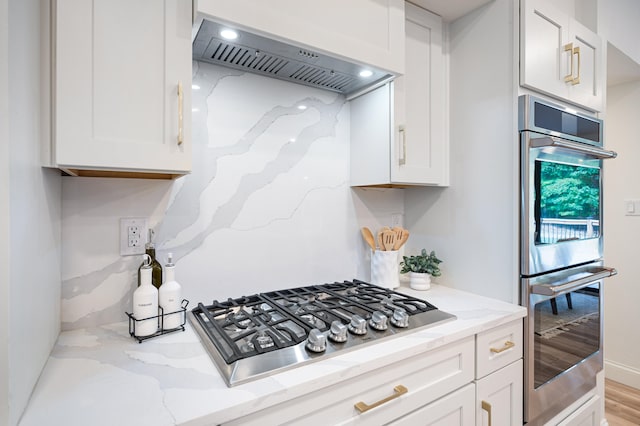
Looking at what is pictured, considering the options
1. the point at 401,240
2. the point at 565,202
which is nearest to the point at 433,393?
the point at 401,240

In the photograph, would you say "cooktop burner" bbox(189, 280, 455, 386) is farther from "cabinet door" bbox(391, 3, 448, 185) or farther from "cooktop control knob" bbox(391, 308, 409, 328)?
"cabinet door" bbox(391, 3, 448, 185)

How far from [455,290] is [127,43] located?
1621mm

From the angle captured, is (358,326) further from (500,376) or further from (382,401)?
(500,376)

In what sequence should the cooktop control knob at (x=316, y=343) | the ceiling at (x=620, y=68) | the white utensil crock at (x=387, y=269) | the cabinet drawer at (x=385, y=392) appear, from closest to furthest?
1. the cabinet drawer at (x=385, y=392)
2. the cooktop control knob at (x=316, y=343)
3. the white utensil crock at (x=387, y=269)
4. the ceiling at (x=620, y=68)

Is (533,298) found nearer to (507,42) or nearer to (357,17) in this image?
(507,42)

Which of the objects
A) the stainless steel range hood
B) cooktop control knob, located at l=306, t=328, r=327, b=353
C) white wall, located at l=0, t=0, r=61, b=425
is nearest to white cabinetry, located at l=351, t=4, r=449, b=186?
the stainless steel range hood

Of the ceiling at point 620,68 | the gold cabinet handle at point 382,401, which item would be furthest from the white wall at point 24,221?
the ceiling at point 620,68

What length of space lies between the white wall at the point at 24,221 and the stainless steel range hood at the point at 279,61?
461mm

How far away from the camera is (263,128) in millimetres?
1447

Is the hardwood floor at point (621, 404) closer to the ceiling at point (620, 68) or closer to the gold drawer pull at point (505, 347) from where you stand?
the gold drawer pull at point (505, 347)

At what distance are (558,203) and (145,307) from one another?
1.75 m

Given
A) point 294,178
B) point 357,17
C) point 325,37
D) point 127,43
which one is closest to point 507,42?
point 357,17

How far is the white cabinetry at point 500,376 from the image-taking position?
1.22 metres

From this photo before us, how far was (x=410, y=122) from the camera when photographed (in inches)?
60.6
